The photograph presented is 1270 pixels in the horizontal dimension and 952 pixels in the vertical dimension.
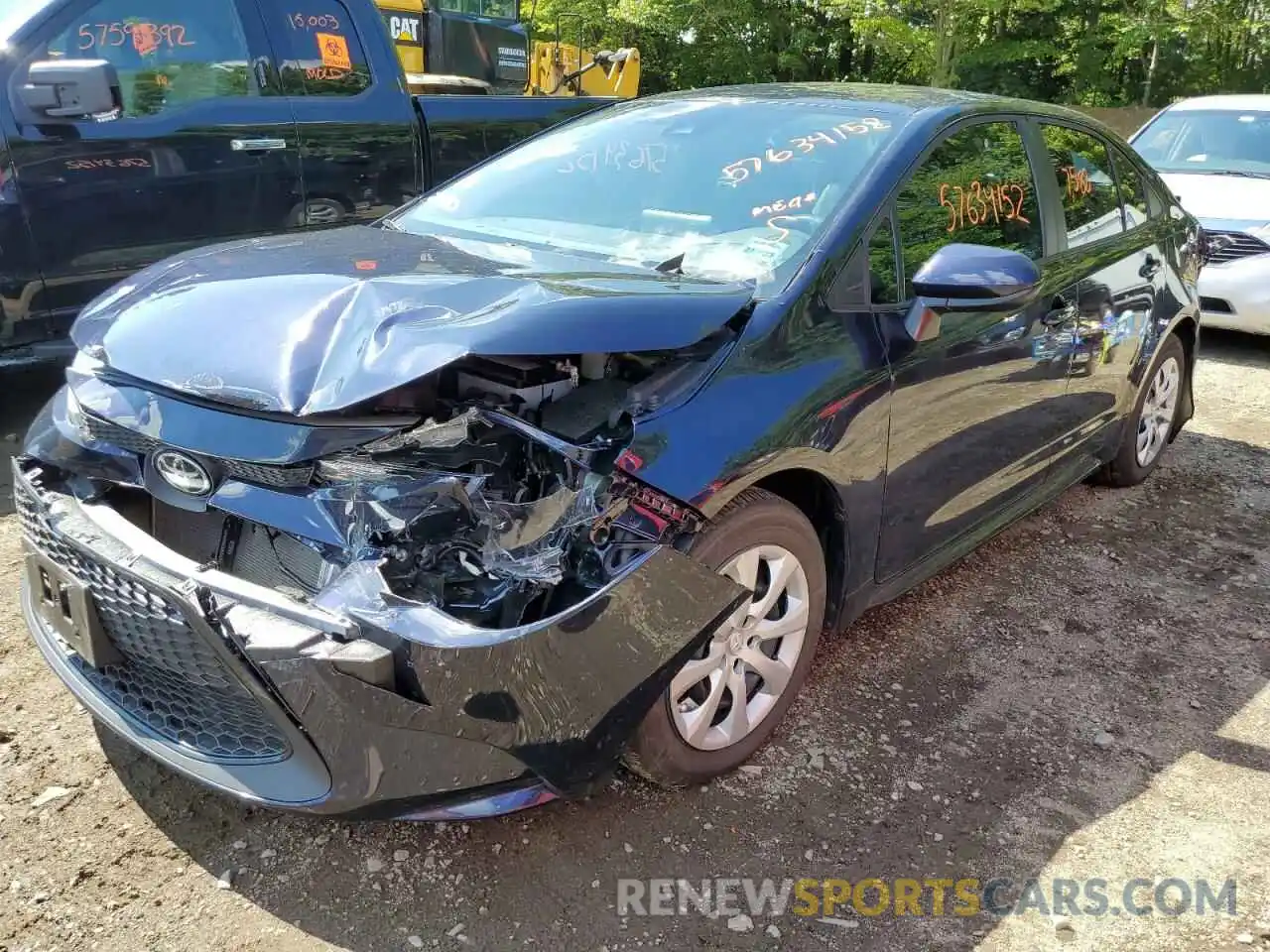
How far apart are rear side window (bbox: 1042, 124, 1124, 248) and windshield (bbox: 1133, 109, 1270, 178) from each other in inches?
184

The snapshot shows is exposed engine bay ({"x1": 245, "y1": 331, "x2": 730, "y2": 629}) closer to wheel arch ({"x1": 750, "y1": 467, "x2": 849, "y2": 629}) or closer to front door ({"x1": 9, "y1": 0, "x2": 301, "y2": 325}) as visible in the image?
wheel arch ({"x1": 750, "y1": 467, "x2": 849, "y2": 629})

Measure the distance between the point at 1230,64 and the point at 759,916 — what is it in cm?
2288

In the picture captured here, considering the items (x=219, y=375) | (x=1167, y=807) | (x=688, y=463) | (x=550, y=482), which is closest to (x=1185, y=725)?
(x=1167, y=807)

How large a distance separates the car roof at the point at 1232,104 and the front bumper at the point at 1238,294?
2096 mm

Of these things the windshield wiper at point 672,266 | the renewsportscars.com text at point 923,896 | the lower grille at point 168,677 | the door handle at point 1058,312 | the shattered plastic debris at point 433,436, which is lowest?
the renewsportscars.com text at point 923,896

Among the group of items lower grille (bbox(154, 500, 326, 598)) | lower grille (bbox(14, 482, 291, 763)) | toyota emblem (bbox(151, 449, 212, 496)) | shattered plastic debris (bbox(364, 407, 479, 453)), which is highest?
shattered plastic debris (bbox(364, 407, 479, 453))

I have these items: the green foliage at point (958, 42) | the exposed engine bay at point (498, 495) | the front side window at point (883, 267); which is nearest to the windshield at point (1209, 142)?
the front side window at point (883, 267)

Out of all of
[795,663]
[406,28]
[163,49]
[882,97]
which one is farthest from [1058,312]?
[406,28]

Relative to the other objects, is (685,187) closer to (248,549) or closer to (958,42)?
(248,549)

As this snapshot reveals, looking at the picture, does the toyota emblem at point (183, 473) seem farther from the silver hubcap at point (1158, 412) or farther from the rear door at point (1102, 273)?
the silver hubcap at point (1158, 412)

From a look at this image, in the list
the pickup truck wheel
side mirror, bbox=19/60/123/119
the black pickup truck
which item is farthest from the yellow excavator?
side mirror, bbox=19/60/123/119

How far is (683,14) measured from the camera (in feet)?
75.3

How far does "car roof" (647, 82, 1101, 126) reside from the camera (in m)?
3.31

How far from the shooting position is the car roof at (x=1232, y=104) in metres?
8.45
